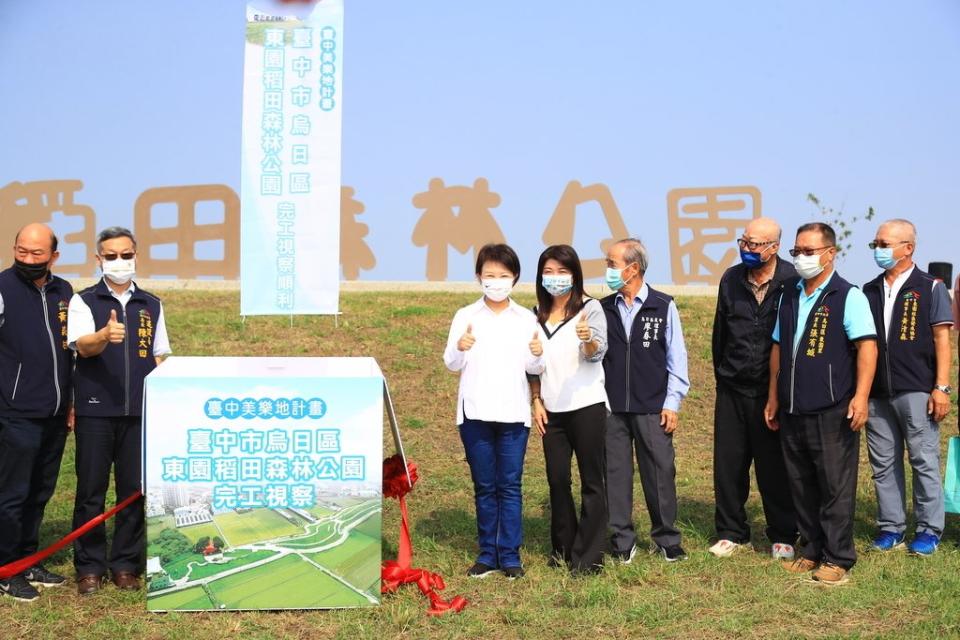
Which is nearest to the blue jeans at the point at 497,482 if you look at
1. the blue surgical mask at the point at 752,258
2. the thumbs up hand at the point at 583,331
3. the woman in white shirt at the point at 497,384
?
the woman in white shirt at the point at 497,384

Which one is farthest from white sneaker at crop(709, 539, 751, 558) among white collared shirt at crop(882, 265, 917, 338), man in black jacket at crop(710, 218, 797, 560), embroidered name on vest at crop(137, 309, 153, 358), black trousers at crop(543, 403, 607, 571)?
embroidered name on vest at crop(137, 309, 153, 358)

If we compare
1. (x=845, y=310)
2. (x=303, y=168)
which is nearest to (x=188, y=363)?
(x=845, y=310)

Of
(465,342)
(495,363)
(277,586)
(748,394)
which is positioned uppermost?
(465,342)

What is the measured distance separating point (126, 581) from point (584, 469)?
93.3 inches

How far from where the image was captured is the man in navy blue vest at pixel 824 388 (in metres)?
4.93

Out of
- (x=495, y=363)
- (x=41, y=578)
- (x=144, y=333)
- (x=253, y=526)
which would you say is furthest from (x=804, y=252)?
(x=41, y=578)

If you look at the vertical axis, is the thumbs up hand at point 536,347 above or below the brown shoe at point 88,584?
above

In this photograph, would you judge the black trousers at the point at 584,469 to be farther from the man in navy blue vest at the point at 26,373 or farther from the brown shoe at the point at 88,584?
the man in navy blue vest at the point at 26,373

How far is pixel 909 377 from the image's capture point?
17.8 ft

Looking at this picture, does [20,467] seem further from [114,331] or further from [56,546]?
[114,331]

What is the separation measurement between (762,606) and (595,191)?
10.9 m

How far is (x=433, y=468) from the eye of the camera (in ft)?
27.7

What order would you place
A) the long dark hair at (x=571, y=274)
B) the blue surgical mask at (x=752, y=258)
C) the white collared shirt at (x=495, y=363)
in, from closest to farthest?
1. the white collared shirt at (x=495, y=363)
2. the long dark hair at (x=571, y=274)
3. the blue surgical mask at (x=752, y=258)

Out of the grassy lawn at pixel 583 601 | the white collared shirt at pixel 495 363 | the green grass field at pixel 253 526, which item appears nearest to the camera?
the grassy lawn at pixel 583 601
